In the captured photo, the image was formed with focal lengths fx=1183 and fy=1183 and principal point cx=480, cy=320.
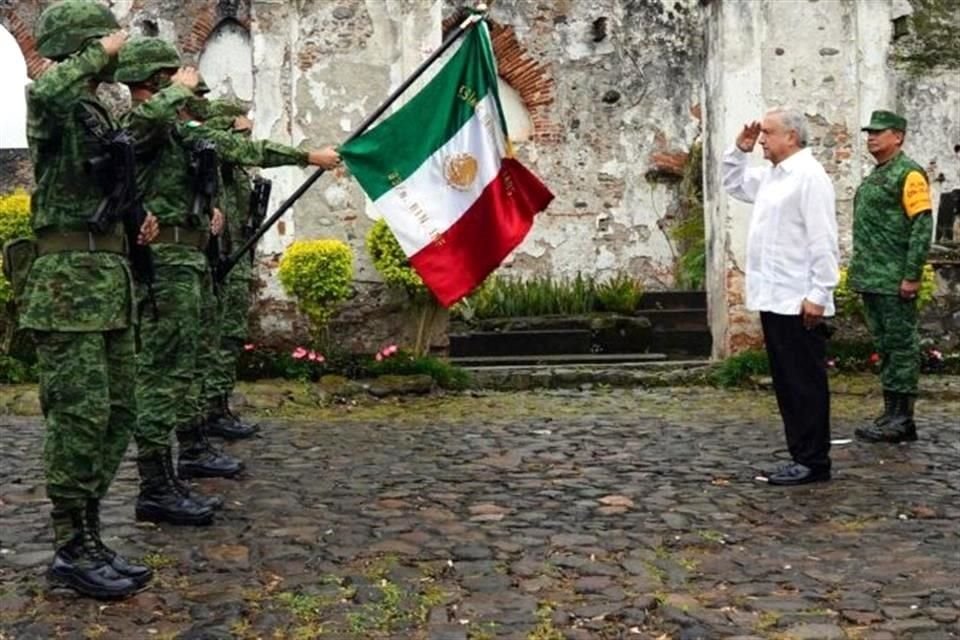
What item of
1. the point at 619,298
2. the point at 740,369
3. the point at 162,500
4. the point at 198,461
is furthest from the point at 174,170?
the point at 619,298

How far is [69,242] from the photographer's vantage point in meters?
4.14

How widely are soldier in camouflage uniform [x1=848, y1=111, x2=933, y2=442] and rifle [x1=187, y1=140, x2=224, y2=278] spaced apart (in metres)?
3.92

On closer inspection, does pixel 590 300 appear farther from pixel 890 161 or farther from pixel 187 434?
pixel 187 434

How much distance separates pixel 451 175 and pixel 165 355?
2.35 metres

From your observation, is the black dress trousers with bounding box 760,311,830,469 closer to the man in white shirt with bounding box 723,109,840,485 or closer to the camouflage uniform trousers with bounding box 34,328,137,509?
the man in white shirt with bounding box 723,109,840,485


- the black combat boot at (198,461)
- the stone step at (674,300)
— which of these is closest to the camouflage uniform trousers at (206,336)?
the black combat boot at (198,461)

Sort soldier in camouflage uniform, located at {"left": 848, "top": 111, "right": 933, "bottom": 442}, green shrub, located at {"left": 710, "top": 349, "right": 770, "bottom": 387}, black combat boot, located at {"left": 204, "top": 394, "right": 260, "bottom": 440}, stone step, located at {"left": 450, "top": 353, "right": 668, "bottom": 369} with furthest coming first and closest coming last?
stone step, located at {"left": 450, "top": 353, "right": 668, "bottom": 369} < green shrub, located at {"left": 710, "top": 349, "right": 770, "bottom": 387} < black combat boot, located at {"left": 204, "top": 394, "right": 260, "bottom": 440} < soldier in camouflage uniform, located at {"left": 848, "top": 111, "right": 933, "bottom": 442}

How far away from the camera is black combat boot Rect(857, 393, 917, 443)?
6969 millimetres

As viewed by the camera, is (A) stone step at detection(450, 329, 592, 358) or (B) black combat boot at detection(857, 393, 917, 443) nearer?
(B) black combat boot at detection(857, 393, 917, 443)

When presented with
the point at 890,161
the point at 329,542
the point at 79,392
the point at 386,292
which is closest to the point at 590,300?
the point at 386,292

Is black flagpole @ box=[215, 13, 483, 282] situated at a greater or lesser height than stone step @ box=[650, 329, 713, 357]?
greater

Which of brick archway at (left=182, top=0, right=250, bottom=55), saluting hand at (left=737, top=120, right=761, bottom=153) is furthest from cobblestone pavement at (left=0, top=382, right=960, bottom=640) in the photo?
brick archway at (left=182, top=0, right=250, bottom=55)

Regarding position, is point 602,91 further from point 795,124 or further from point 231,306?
point 795,124

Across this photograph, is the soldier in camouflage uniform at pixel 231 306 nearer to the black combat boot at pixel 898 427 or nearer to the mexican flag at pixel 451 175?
the mexican flag at pixel 451 175
